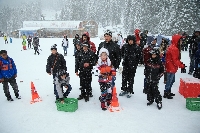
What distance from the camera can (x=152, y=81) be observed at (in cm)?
618

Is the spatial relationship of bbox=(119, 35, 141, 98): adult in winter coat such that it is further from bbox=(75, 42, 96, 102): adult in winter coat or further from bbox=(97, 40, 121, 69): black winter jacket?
bbox=(75, 42, 96, 102): adult in winter coat

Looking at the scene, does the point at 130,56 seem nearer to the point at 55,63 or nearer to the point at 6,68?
the point at 55,63

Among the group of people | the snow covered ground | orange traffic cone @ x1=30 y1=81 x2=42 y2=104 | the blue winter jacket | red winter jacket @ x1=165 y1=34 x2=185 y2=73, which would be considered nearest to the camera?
the snow covered ground

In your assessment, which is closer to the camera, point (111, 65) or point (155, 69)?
point (155, 69)

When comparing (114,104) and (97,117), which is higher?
(114,104)

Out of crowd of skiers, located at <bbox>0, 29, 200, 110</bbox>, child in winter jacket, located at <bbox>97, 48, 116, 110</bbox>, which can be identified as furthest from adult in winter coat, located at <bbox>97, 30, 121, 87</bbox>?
child in winter jacket, located at <bbox>97, 48, 116, 110</bbox>

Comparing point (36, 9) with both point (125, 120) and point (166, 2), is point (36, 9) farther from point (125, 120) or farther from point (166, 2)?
point (125, 120)

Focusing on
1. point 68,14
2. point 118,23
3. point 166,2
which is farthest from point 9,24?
point 166,2

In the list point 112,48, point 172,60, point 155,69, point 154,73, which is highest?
point 112,48

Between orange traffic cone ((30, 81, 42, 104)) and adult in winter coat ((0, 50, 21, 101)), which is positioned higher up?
adult in winter coat ((0, 50, 21, 101))

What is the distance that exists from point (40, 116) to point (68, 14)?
86.2 meters

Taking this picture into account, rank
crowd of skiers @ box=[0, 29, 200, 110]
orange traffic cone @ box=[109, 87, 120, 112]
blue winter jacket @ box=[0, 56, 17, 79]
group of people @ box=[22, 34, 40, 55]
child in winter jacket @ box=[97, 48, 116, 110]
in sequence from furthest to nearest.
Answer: group of people @ box=[22, 34, 40, 55] < blue winter jacket @ box=[0, 56, 17, 79] < orange traffic cone @ box=[109, 87, 120, 112] < crowd of skiers @ box=[0, 29, 200, 110] < child in winter jacket @ box=[97, 48, 116, 110]

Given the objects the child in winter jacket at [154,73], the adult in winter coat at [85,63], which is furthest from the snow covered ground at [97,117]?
the adult in winter coat at [85,63]

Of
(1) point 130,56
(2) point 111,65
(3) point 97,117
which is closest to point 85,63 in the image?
(2) point 111,65
